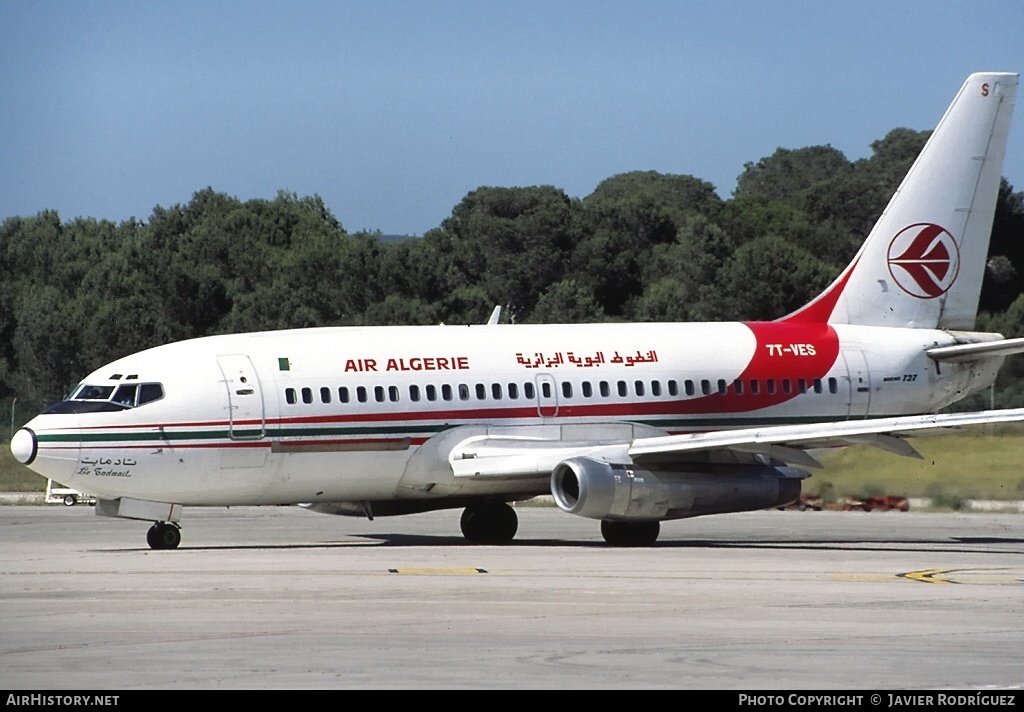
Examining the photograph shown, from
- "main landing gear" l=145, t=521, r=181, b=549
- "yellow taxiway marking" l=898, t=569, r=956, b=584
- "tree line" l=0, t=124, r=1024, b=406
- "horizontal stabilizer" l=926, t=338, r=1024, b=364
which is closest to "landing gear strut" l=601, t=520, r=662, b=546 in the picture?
"yellow taxiway marking" l=898, t=569, r=956, b=584

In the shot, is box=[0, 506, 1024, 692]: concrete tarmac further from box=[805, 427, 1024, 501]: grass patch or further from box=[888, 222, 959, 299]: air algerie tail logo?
box=[805, 427, 1024, 501]: grass patch

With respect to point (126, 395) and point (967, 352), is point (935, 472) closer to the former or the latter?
point (967, 352)

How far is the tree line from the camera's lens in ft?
256

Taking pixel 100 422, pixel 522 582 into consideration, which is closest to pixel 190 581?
pixel 522 582

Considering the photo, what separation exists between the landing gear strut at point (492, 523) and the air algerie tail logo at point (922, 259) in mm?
9412

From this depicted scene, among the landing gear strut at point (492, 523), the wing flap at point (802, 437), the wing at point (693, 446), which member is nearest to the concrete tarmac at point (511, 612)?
the landing gear strut at point (492, 523)

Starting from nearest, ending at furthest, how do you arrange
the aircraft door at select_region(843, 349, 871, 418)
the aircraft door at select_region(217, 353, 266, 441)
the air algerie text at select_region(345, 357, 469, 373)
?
the aircraft door at select_region(217, 353, 266, 441)
the air algerie text at select_region(345, 357, 469, 373)
the aircraft door at select_region(843, 349, 871, 418)

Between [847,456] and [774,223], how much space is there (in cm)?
6983

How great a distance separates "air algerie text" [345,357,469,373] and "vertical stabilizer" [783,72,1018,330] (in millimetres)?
7831

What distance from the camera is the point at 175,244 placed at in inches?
3967

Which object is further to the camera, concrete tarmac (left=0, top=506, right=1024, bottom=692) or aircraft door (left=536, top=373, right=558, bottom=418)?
aircraft door (left=536, top=373, right=558, bottom=418)

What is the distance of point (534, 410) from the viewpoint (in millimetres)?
31500

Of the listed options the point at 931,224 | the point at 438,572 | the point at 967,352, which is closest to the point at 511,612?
the point at 438,572

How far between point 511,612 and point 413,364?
11.8 meters
